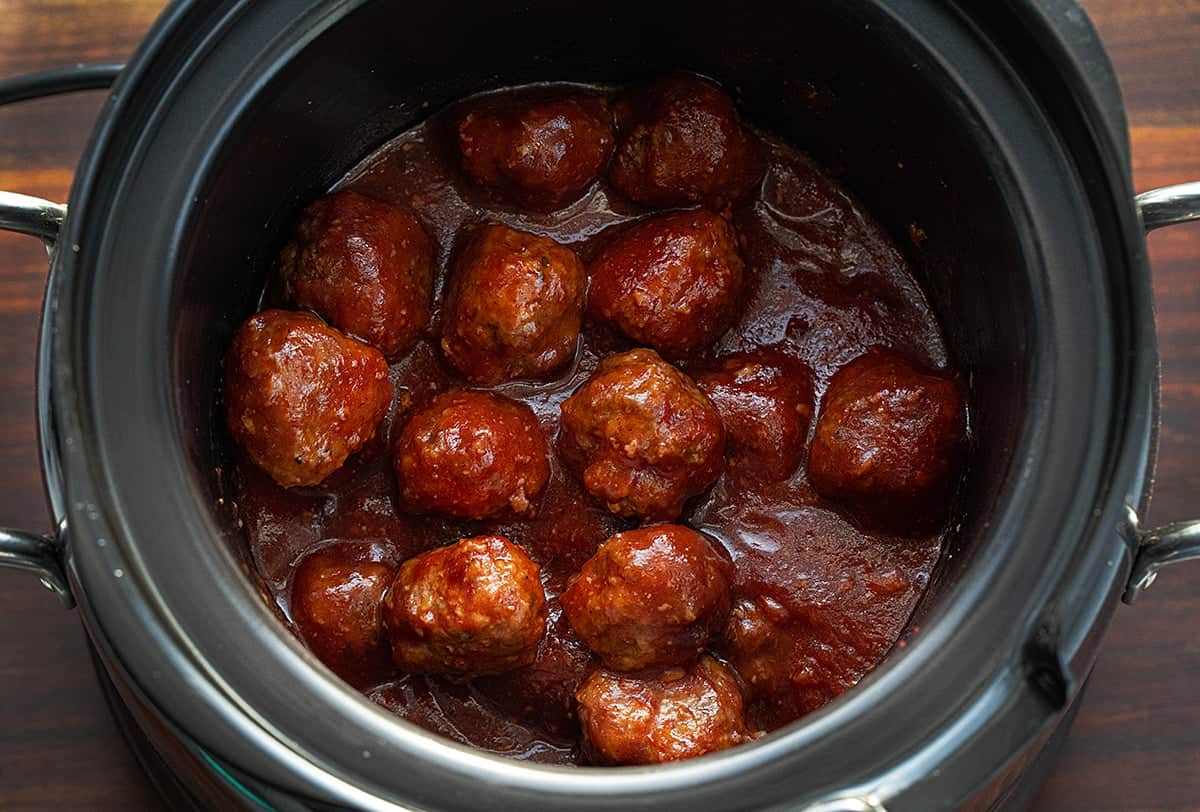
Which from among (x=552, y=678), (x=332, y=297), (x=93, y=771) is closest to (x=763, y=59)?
(x=332, y=297)

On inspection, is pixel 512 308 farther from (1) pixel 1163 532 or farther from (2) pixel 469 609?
(1) pixel 1163 532

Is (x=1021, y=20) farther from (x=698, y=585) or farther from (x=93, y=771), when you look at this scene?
(x=93, y=771)

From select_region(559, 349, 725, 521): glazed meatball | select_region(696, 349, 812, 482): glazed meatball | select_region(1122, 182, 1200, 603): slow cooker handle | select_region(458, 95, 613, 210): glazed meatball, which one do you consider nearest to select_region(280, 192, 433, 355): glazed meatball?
select_region(458, 95, 613, 210): glazed meatball

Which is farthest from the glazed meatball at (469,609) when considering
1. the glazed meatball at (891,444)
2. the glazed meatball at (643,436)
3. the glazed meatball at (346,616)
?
the glazed meatball at (891,444)

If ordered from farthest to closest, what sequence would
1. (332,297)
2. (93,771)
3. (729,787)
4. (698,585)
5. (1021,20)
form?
(93,771)
(332,297)
(698,585)
(1021,20)
(729,787)

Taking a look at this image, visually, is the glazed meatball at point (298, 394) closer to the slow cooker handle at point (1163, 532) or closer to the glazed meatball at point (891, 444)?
the glazed meatball at point (891, 444)

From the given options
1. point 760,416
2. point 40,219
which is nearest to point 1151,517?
point 760,416
